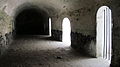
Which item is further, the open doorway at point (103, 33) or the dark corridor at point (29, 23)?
the dark corridor at point (29, 23)

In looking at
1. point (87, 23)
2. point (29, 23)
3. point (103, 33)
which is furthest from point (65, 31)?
point (29, 23)

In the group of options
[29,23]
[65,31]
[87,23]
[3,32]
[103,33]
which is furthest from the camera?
[29,23]

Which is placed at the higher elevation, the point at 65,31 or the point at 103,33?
the point at 65,31

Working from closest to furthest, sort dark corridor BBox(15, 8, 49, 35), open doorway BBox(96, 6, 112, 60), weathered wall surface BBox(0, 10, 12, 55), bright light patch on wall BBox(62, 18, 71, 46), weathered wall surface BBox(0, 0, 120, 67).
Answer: weathered wall surface BBox(0, 0, 120, 67) → open doorway BBox(96, 6, 112, 60) → weathered wall surface BBox(0, 10, 12, 55) → bright light patch on wall BBox(62, 18, 71, 46) → dark corridor BBox(15, 8, 49, 35)

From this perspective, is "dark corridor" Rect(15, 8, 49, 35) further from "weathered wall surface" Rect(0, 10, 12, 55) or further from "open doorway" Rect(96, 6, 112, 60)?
"open doorway" Rect(96, 6, 112, 60)

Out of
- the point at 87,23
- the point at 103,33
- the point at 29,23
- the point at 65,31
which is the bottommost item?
the point at 103,33

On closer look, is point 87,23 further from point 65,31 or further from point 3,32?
point 65,31

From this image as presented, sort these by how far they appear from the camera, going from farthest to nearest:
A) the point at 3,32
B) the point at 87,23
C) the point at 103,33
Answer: the point at 3,32, the point at 87,23, the point at 103,33

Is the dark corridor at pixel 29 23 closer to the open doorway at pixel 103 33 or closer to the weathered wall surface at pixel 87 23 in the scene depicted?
the weathered wall surface at pixel 87 23

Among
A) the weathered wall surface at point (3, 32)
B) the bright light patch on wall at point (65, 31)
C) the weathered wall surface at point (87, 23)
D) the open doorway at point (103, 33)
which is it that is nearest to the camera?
the weathered wall surface at point (87, 23)

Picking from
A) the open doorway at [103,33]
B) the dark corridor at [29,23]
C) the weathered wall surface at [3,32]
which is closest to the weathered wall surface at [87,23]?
the weathered wall surface at [3,32]

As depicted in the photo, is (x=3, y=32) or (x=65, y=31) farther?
(x=65, y=31)

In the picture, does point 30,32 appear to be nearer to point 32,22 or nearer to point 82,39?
point 32,22

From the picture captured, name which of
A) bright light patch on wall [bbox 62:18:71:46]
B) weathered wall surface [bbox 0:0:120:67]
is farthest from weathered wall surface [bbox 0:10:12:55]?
bright light patch on wall [bbox 62:18:71:46]
